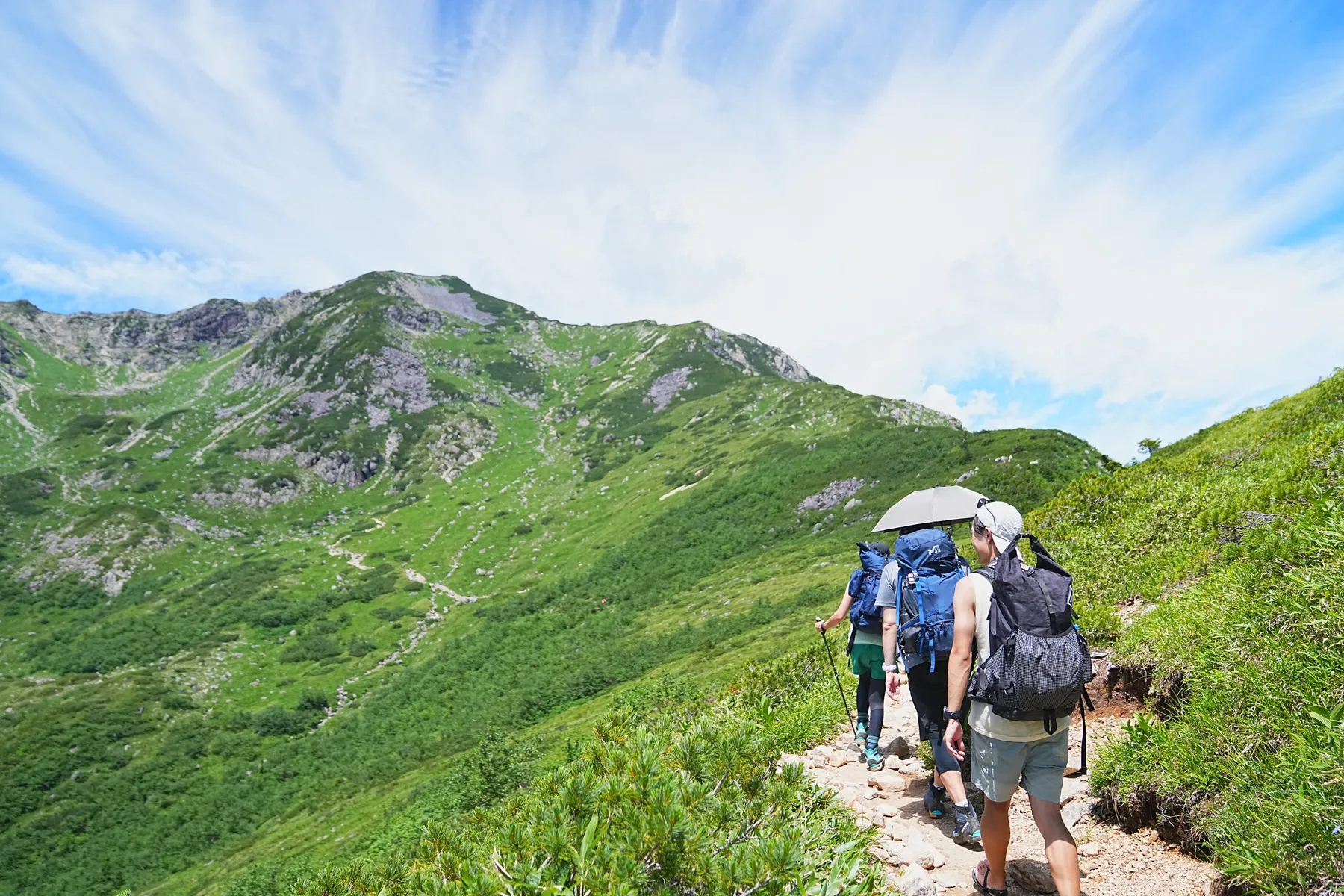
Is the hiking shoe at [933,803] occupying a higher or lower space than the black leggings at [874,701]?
lower

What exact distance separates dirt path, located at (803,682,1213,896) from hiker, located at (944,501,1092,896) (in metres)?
0.47

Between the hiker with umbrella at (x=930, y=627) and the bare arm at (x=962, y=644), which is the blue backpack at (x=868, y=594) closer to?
the hiker with umbrella at (x=930, y=627)

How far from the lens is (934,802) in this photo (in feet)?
22.0

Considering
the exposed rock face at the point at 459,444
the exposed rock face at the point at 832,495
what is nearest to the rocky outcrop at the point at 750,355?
the exposed rock face at the point at 459,444

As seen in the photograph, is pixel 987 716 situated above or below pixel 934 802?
above

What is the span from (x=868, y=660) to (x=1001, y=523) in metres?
3.88

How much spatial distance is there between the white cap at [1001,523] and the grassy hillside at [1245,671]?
7.55 ft

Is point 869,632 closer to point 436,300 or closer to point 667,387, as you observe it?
point 667,387

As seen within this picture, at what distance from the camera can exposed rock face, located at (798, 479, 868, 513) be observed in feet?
202

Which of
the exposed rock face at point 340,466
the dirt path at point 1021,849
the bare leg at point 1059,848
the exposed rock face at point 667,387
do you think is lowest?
the dirt path at point 1021,849

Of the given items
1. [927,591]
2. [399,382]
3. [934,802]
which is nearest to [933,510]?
[927,591]

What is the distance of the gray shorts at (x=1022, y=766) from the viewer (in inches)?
183

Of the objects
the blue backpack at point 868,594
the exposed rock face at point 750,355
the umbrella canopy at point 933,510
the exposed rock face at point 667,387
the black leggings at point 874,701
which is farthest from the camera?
the exposed rock face at point 750,355

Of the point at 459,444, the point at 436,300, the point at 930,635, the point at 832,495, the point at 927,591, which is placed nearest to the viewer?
the point at 930,635
